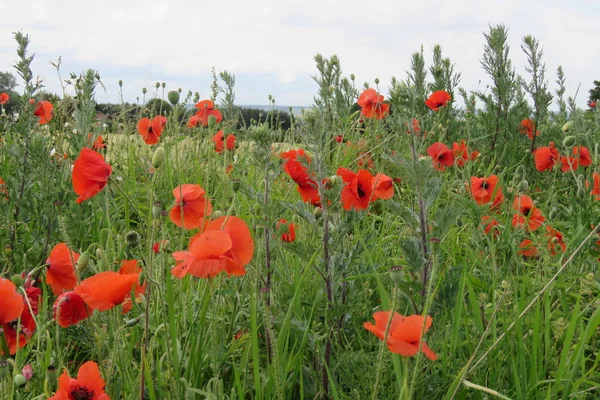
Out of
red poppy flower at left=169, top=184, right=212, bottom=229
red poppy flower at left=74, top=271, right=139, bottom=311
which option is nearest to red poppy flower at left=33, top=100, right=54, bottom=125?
red poppy flower at left=169, top=184, right=212, bottom=229

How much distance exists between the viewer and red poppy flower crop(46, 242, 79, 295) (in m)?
1.55

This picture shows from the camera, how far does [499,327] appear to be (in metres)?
1.79

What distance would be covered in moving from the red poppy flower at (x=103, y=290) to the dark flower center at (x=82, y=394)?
180 millimetres

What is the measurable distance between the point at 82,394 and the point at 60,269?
0.59m

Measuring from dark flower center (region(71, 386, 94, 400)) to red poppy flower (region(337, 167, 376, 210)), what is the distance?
929 millimetres

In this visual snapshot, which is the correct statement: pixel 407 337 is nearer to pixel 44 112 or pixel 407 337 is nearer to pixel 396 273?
Answer: pixel 396 273

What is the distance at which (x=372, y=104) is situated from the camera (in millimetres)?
3639

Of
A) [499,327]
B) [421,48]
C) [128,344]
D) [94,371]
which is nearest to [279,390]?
[94,371]

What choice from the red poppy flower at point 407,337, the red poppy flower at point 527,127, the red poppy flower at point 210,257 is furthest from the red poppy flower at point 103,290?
the red poppy flower at point 527,127

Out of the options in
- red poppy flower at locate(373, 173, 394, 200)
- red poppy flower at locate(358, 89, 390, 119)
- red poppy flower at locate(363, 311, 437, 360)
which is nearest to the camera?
red poppy flower at locate(363, 311, 437, 360)

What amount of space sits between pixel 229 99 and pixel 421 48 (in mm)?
1528

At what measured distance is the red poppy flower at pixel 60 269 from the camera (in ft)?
5.08

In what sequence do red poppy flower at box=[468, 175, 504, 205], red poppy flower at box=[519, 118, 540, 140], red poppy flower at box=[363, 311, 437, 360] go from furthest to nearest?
red poppy flower at box=[519, 118, 540, 140] → red poppy flower at box=[468, 175, 504, 205] → red poppy flower at box=[363, 311, 437, 360]

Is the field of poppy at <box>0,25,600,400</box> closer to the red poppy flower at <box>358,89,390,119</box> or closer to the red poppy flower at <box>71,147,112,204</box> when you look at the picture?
the red poppy flower at <box>71,147,112,204</box>
